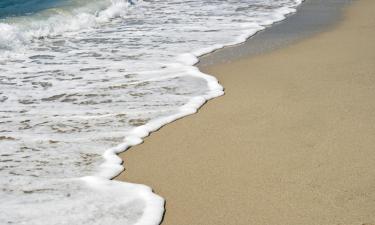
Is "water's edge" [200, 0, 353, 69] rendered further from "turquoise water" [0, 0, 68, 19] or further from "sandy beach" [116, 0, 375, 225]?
"turquoise water" [0, 0, 68, 19]

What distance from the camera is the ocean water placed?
364 cm

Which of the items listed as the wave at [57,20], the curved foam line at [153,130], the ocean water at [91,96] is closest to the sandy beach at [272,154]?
the curved foam line at [153,130]

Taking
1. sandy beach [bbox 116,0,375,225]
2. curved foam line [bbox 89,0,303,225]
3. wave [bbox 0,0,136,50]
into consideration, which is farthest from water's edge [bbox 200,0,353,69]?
wave [bbox 0,0,136,50]

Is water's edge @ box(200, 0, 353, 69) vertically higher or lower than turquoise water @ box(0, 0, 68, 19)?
lower

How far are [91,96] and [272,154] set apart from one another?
8.19 feet

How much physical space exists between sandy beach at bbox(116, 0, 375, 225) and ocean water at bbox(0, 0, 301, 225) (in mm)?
206

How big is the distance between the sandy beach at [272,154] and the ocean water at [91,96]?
0.21 metres

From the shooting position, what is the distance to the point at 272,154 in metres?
4.29

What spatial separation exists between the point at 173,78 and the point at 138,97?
948 mm

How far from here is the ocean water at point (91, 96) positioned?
364cm

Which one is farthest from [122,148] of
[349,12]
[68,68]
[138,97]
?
[349,12]

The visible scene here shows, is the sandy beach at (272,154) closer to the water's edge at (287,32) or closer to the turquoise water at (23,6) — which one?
the water's edge at (287,32)

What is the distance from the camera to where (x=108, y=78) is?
6945 millimetres

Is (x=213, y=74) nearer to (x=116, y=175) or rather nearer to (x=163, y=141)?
(x=163, y=141)
